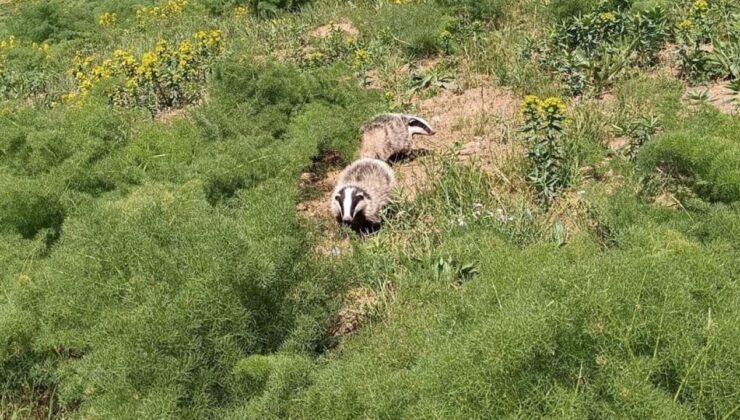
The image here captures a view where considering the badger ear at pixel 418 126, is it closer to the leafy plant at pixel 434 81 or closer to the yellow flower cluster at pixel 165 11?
the leafy plant at pixel 434 81

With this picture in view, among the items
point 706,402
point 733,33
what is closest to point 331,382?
point 706,402

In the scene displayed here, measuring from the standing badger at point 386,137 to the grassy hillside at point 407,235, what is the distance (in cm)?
14

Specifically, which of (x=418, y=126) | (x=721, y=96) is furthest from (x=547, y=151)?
(x=721, y=96)

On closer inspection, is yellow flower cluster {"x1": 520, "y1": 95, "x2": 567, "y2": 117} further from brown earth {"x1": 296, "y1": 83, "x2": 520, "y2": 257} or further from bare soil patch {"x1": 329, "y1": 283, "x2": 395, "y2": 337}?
bare soil patch {"x1": 329, "y1": 283, "x2": 395, "y2": 337}

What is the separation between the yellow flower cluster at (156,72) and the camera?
7875mm

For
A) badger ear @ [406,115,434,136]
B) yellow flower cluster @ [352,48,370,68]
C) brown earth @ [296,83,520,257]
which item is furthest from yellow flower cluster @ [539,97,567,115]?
yellow flower cluster @ [352,48,370,68]

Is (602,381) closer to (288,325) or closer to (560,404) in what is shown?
(560,404)

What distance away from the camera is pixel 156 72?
316 inches

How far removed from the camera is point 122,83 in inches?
310

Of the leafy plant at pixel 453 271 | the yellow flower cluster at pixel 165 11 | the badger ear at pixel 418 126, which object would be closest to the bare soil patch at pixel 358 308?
the leafy plant at pixel 453 271

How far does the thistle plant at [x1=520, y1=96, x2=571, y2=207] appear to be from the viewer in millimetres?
5336

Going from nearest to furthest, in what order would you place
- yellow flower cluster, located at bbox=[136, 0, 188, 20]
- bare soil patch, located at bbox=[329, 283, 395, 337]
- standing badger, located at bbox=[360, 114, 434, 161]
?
bare soil patch, located at bbox=[329, 283, 395, 337]
standing badger, located at bbox=[360, 114, 434, 161]
yellow flower cluster, located at bbox=[136, 0, 188, 20]

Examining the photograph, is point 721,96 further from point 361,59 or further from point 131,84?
point 131,84

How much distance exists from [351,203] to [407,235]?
0.58 m
